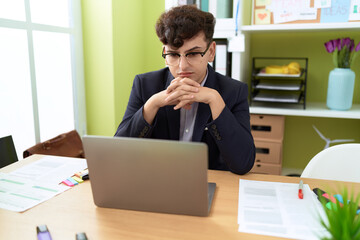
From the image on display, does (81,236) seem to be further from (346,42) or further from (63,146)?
(346,42)

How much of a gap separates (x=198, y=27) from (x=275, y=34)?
1.39 metres

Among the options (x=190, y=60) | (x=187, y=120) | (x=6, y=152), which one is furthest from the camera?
(x=6, y=152)

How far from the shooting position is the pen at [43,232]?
73 cm

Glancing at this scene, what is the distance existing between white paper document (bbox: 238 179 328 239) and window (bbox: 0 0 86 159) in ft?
4.45

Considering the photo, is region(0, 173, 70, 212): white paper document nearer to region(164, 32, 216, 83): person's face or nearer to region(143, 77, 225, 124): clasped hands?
region(143, 77, 225, 124): clasped hands

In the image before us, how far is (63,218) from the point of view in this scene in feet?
2.72

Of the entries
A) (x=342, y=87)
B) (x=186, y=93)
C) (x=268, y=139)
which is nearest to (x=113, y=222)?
(x=186, y=93)

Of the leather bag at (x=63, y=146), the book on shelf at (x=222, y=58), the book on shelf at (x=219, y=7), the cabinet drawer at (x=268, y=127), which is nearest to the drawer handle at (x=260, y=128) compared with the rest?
the cabinet drawer at (x=268, y=127)

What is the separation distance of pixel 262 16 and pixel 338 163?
121cm

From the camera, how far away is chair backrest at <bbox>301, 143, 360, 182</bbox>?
46.8 inches

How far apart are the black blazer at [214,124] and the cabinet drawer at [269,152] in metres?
0.85

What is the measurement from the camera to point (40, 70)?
1912mm

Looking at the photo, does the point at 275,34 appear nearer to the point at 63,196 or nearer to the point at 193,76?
the point at 193,76

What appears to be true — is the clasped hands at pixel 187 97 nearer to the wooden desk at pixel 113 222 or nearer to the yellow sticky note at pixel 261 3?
the wooden desk at pixel 113 222
